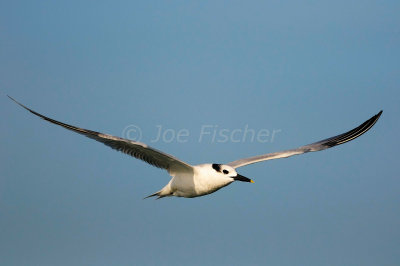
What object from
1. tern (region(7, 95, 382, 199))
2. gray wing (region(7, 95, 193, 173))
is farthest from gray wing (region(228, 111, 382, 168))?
gray wing (region(7, 95, 193, 173))

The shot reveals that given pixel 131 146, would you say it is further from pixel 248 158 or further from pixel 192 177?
pixel 248 158

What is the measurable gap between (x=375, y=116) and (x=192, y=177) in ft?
16.7

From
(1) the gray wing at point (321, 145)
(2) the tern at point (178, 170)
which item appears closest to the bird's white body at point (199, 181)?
(2) the tern at point (178, 170)

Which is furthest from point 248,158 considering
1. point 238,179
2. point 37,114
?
point 37,114

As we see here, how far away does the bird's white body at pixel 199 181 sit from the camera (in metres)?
11.1

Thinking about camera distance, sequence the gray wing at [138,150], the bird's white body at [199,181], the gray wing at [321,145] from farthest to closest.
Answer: the gray wing at [321,145], the bird's white body at [199,181], the gray wing at [138,150]

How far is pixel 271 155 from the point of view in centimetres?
1262

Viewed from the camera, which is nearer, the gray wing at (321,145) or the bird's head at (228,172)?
the bird's head at (228,172)

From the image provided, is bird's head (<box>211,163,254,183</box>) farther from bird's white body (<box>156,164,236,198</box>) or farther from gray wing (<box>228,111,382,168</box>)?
gray wing (<box>228,111,382,168</box>)

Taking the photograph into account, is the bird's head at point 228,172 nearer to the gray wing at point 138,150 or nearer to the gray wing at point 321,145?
the gray wing at point 138,150

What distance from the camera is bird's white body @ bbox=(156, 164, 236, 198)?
1111 cm

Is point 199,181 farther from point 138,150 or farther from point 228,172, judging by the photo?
point 138,150

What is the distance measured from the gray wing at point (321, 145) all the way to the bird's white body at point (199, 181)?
1.26 m

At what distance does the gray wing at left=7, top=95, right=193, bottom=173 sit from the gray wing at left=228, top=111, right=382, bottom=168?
1.69m
